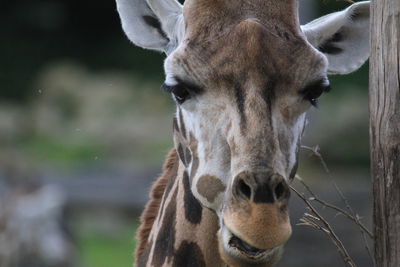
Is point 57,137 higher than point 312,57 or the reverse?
the reverse

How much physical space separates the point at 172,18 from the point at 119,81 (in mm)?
21316

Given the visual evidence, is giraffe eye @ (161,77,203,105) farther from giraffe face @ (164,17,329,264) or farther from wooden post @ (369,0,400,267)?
wooden post @ (369,0,400,267)

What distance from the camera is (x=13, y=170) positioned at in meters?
21.5

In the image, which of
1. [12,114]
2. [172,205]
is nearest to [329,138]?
[12,114]

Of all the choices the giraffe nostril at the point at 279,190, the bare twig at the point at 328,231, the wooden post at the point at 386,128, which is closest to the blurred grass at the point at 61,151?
the bare twig at the point at 328,231

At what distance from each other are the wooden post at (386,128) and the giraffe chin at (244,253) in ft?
1.82

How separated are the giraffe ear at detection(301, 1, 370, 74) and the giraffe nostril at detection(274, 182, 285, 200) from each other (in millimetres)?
1206

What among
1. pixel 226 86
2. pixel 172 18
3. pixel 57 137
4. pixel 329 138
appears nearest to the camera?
pixel 226 86

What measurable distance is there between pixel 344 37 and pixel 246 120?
1.20 m

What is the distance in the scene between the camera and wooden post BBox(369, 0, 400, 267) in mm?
4852

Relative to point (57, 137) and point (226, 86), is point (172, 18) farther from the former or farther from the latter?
point (57, 137)

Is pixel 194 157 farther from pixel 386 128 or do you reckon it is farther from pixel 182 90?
pixel 386 128

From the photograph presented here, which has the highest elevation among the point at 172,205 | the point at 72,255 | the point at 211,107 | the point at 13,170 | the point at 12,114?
the point at 211,107

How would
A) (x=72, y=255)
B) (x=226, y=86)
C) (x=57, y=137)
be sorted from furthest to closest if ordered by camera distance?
1. (x=57, y=137)
2. (x=72, y=255)
3. (x=226, y=86)
